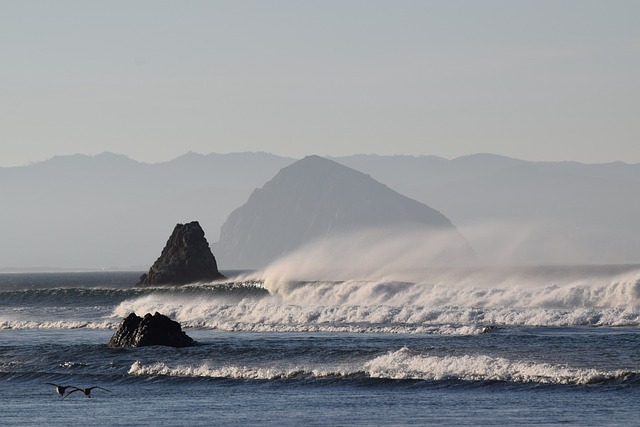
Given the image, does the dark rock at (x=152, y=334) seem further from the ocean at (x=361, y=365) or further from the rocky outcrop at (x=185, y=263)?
the rocky outcrop at (x=185, y=263)

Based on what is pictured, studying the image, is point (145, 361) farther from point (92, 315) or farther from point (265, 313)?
Result: point (92, 315)

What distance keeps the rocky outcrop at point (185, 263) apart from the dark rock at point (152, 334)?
94.8 m

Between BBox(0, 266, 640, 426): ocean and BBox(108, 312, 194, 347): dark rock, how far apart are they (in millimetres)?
922

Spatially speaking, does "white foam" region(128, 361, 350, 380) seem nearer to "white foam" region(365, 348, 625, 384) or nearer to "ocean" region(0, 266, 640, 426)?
"ocean" region(0, 266, 640, 426)

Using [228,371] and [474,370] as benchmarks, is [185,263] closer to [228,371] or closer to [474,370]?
[228,371]

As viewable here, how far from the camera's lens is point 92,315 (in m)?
81.7

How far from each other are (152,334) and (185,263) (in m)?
99.1

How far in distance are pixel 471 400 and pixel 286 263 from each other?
95.7 metres

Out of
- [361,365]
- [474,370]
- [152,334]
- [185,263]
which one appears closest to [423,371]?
[474,370]

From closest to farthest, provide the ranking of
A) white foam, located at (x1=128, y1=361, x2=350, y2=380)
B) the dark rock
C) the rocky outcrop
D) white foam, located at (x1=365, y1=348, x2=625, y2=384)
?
1. white foam, located at (x1=365, y1=348, x2=625, y2=384)
2. white foam, located at (x1=128, y1=361, x2=350, y2=380)
3. the dark rock
4. the rocky outcrop

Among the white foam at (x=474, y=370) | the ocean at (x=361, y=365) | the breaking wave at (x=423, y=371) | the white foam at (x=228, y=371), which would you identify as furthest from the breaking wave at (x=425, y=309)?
the white foam at (x=228, y=371)

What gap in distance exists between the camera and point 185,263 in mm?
148375

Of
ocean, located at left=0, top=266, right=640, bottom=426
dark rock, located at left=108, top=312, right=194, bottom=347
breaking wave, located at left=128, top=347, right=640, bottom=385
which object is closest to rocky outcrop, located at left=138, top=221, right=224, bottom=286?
ocean, located at left=0, top=266, right=640, bottom=426

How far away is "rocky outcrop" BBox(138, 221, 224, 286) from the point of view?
147 m
